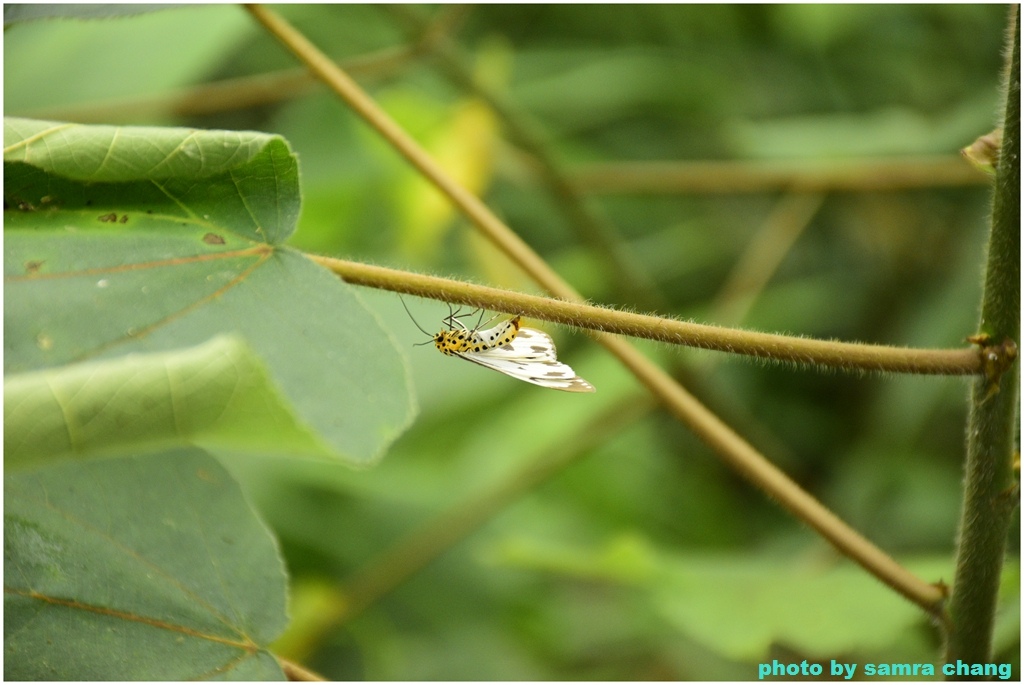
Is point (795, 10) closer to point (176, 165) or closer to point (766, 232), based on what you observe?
point (766, 232)

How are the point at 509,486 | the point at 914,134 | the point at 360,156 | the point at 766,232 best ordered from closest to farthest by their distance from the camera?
the point at 509,486, the point at 914,134, the point at 766,232, the point at 360,156

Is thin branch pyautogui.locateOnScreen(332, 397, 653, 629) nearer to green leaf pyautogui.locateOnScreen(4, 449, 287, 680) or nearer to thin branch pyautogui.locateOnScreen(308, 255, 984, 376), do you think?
green leaf pyautogui.locateOnScreen(4, 449, 287, 680)

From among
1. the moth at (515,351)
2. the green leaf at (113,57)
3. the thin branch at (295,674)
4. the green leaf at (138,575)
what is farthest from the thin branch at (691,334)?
the green leaf at (113,57)

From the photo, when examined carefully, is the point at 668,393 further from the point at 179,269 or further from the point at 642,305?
the point at 642,305

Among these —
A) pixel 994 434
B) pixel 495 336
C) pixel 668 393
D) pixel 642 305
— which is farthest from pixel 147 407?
pixel 642 305

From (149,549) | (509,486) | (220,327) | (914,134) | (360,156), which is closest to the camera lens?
(220,327)

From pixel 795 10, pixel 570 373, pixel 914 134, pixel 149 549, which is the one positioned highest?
pixel 795 10

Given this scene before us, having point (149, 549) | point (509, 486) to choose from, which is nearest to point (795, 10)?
point (509, 486)
